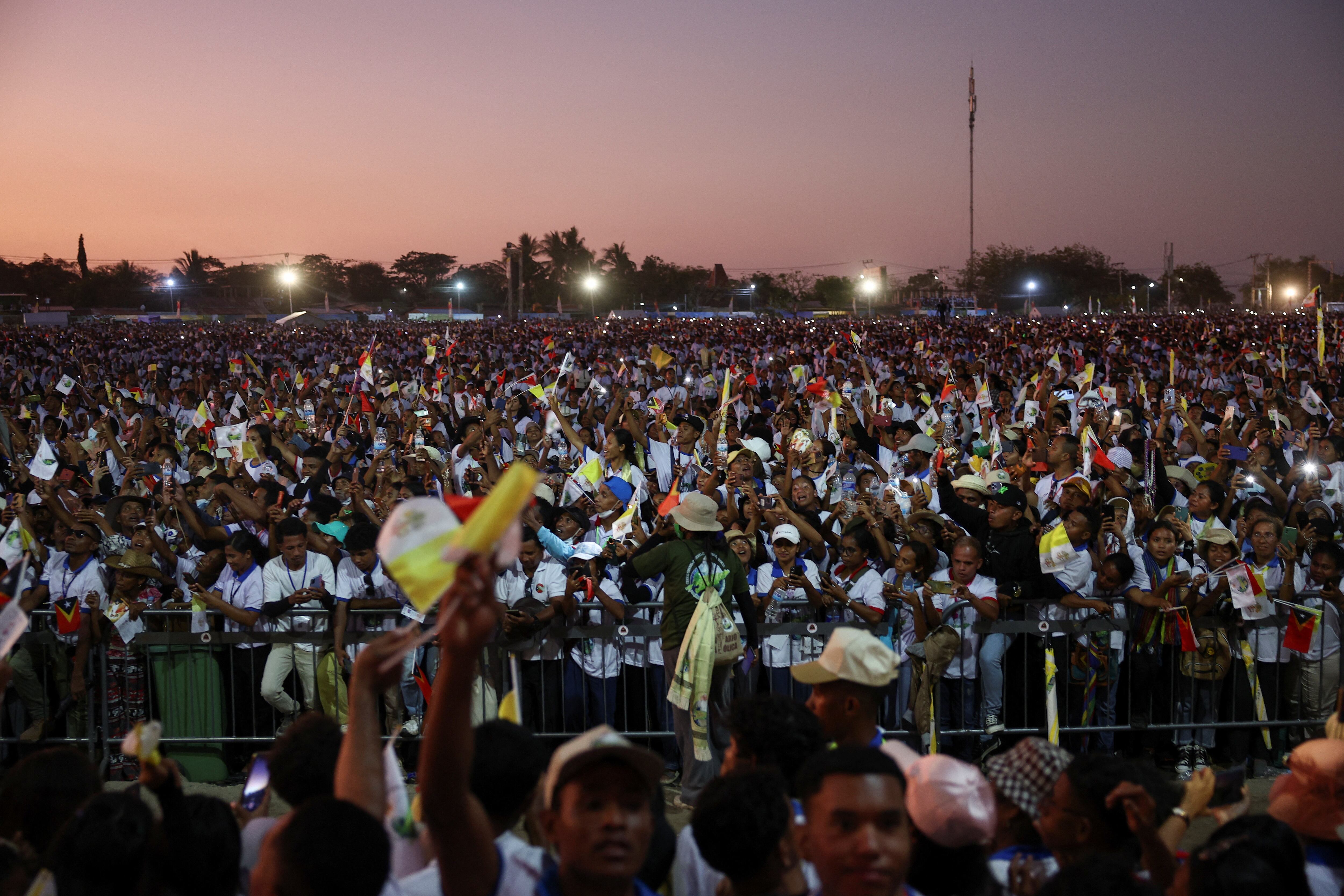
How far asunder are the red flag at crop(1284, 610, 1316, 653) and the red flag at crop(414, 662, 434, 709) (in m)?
4.56

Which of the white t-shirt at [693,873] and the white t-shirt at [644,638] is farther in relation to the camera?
the white t-shirt at [644,638]

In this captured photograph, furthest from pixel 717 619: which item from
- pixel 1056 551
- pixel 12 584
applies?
pixel 12 584

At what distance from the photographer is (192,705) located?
6.05m

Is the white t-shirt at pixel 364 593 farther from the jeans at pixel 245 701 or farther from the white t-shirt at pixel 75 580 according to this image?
the white t-shirt at pixel 75 580

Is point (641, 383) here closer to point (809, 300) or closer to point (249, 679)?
point (249, 679)

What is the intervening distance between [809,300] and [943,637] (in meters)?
109

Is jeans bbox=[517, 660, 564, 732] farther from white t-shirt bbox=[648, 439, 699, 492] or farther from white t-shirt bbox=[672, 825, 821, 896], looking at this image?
white t-shirt bbox=[648, 439, 699, 492]

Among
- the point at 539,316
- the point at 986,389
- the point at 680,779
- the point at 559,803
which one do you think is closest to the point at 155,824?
the point at 559,803

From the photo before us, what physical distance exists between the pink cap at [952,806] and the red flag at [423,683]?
12.2 ft

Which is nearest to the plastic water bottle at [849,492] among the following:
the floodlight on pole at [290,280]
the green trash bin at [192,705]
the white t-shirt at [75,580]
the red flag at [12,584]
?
the green trash bin at [192,705]

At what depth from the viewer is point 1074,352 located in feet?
71.8

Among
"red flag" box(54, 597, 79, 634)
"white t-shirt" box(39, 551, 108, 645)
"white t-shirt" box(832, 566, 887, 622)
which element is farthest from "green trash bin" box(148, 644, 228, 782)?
"white t-shirt" box(832, 566, 887, 622)

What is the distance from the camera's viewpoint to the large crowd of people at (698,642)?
7.98 feet

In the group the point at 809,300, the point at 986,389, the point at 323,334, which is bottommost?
the point at 986,389
